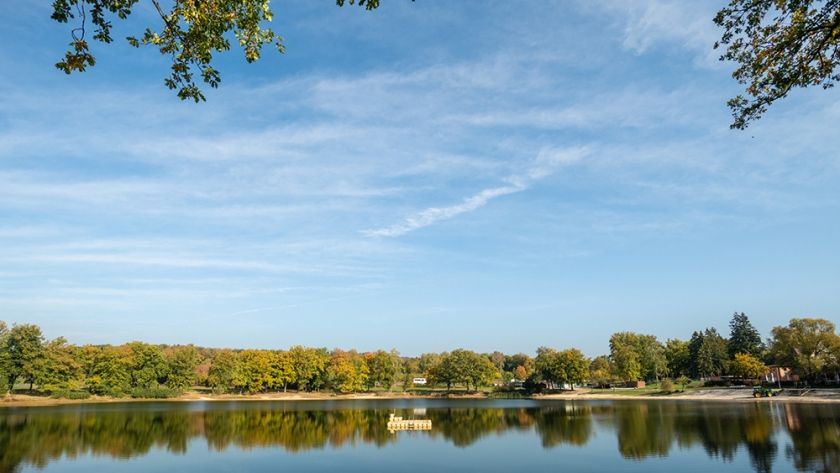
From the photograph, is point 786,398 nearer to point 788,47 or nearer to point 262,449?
point 262,449

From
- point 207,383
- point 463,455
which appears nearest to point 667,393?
point 463,455

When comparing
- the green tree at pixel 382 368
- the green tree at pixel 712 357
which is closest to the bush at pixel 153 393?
the green tree at pixel 382 368

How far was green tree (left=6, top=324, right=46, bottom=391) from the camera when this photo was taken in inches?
2953

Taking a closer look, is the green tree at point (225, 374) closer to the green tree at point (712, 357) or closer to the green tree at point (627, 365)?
the green tree at point (627, 365)

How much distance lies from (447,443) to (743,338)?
81.5 metres

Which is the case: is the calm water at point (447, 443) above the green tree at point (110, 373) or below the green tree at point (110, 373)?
below

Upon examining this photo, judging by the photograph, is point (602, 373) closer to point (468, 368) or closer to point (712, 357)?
point (712, 357)

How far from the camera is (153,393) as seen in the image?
282 feet

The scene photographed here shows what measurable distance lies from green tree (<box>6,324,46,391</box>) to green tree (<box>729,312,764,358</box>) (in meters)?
119

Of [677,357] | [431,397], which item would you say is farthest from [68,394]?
[677,357]

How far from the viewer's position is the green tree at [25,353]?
246 feet

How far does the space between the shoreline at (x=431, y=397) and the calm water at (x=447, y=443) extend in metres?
11.9

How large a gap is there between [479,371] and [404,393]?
1748 cm

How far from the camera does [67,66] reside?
7734 mm
